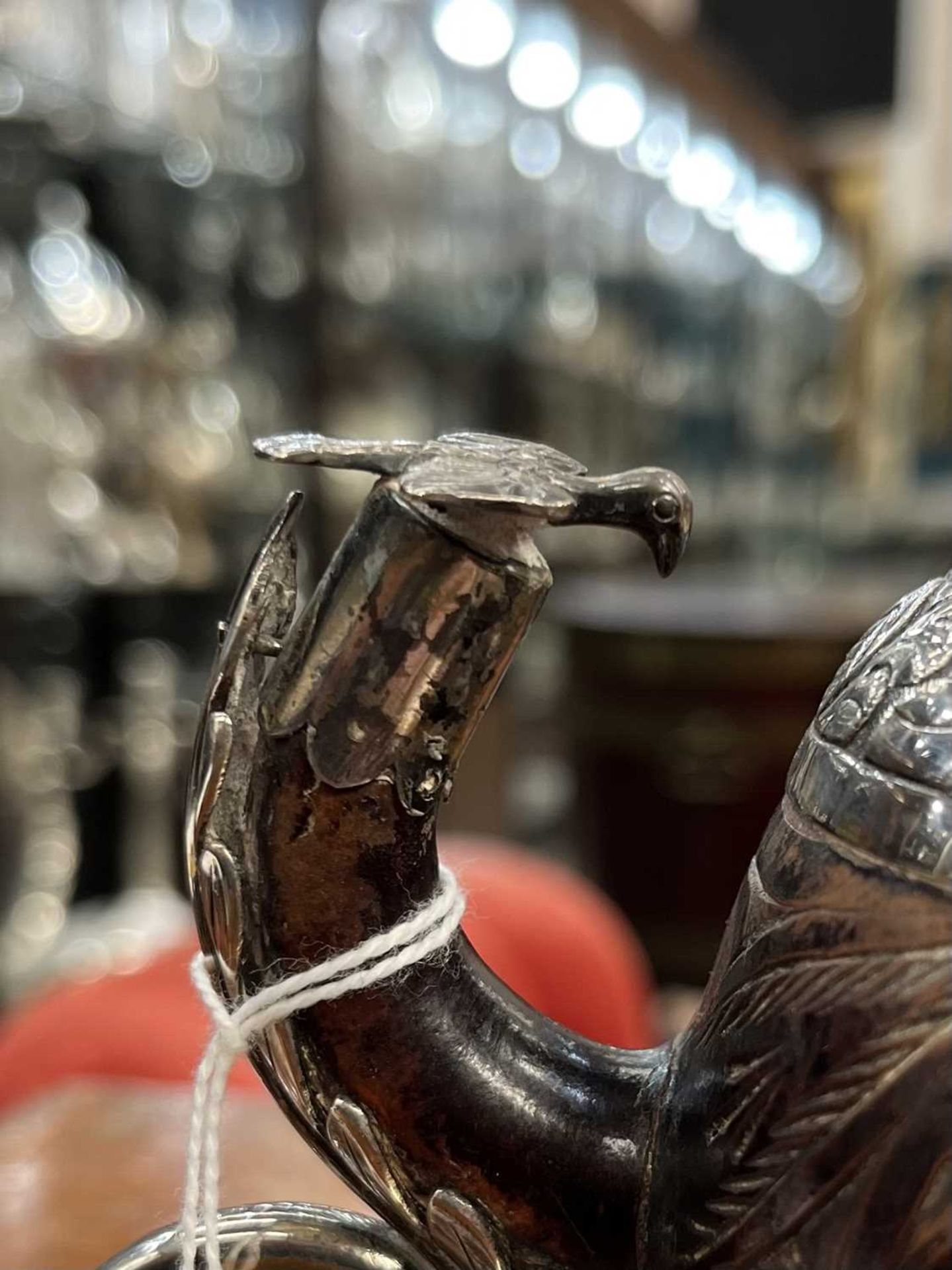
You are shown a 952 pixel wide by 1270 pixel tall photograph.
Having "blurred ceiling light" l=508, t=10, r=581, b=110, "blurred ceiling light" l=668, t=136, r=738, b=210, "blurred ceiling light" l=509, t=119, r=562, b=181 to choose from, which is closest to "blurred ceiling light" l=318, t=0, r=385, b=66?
"blurred ceiling light" l=508, t=10, r=581, b=110

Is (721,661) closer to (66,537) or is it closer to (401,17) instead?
(66,537)

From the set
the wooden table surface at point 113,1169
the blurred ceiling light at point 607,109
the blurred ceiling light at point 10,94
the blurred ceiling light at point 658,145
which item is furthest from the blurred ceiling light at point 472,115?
the wooden table surface at point 113,1169

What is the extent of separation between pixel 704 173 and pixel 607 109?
2.24 ft

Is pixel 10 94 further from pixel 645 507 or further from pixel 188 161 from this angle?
pixel 645 507

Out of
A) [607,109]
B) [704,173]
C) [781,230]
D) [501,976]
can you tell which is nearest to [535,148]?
[607,109]

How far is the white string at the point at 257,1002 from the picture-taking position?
29cm

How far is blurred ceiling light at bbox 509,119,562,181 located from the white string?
2726 millimetres

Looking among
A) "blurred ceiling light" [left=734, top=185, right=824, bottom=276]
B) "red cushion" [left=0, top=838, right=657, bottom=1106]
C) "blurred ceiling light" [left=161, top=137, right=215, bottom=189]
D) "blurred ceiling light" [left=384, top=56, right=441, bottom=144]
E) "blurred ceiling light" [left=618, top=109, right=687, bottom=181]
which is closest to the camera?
A: "red cushion" [left=0, top=838, right=657, bottom=1106]

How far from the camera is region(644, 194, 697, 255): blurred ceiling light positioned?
3.41 m

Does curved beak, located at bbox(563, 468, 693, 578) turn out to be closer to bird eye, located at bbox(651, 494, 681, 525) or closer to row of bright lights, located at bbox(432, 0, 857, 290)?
bird eye, located at bbox(651, 494, 681, 525)

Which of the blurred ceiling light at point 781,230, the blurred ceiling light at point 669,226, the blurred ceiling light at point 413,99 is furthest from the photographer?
the blurred ceiling light at point 781,230

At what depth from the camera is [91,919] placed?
6.13 ft

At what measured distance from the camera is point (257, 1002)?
292 millimetres

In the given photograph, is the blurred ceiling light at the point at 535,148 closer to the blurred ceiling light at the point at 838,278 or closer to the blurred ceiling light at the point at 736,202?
the blurred ceiling light at the point at 736,202
